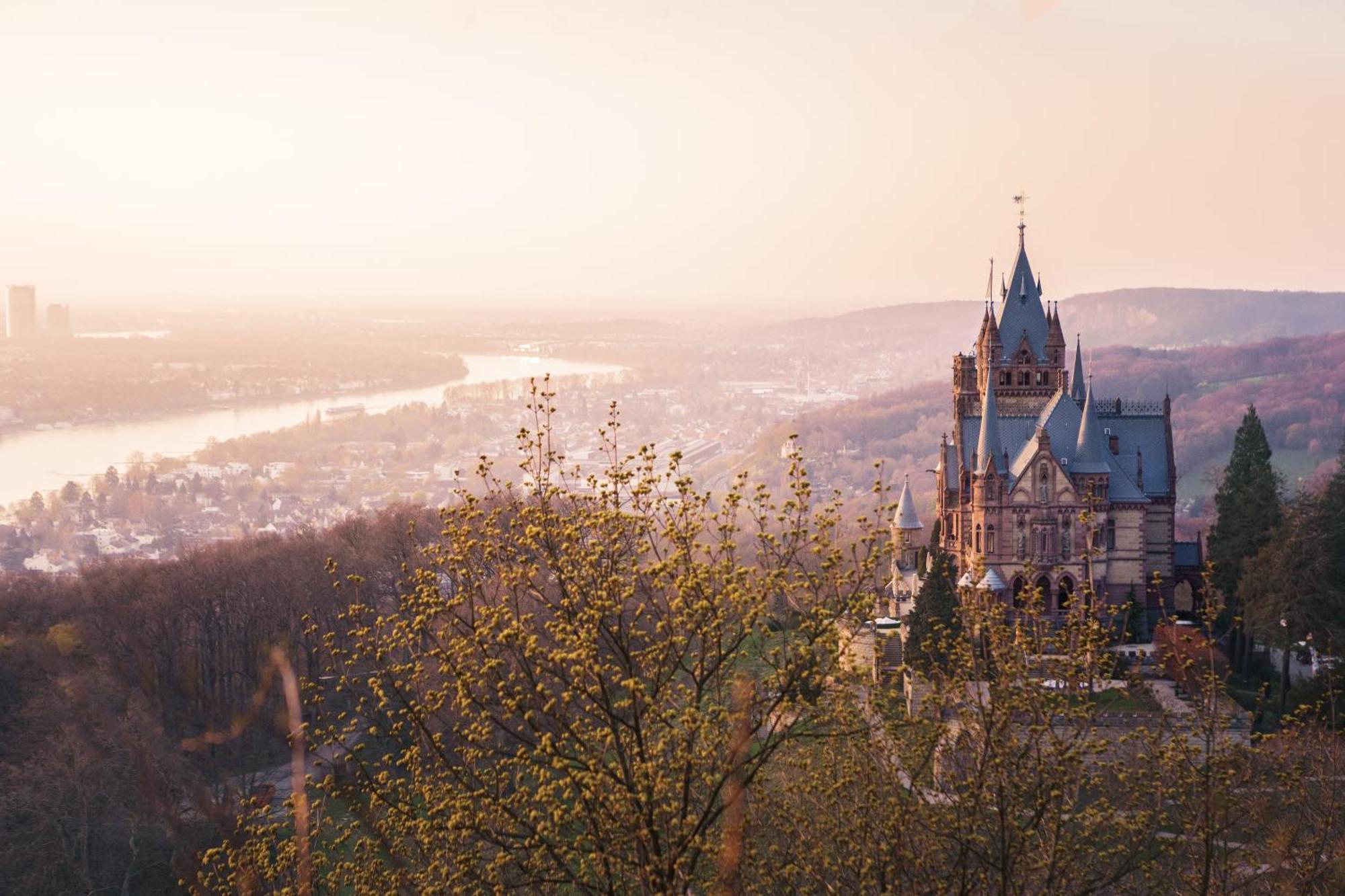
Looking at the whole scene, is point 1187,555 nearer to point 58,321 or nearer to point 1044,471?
point 1044,471

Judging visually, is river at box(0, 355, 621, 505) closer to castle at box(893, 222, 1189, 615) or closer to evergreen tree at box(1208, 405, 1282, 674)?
castle at box(893, 222, 1189, 615)

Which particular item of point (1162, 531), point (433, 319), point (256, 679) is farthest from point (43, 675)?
point (433, 319)

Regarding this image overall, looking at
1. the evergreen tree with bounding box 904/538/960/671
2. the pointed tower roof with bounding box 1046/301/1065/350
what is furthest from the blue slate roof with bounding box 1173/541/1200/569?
the evergreen tree with bounding box 904/538/960/671

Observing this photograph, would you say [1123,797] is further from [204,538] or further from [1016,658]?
[204,538]

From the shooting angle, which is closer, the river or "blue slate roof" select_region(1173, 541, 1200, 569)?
"blue slate roof" select_region(1173, 541, 1200, 569)

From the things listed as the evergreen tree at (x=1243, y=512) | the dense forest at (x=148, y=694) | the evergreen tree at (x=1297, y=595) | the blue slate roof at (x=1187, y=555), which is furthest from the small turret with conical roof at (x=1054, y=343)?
the dense forest at (x=148, y=694)

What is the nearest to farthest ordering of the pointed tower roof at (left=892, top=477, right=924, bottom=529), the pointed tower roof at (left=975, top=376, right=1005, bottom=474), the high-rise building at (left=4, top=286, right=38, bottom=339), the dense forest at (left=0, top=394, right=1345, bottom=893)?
the dense forest at (left=0, top=394, right=1345, bottom=893) → the pointed tower roof at (left=975, top=376, right=1005, bottom=474) → the pointed tower roof at (left=892, top=477, right=924, bottom=529) → the high-rise building at (left=4, top=286, right=38, bottom=339)

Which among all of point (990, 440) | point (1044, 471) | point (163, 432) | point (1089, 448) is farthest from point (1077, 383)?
point (163, 432)
